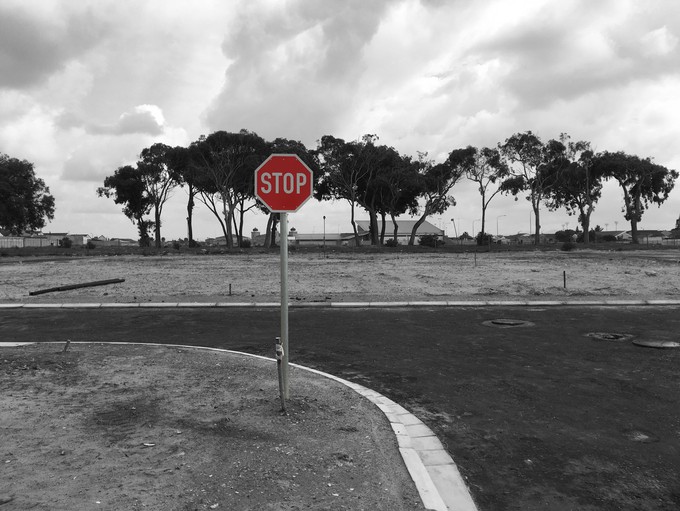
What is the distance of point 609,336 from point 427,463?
23.0 feet

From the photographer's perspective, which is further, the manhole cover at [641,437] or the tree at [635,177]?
the tree at [635,177]

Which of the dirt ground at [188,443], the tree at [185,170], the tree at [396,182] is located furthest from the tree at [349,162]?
the dirt ground at [188,443]

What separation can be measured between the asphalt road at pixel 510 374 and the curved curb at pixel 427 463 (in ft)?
0.42

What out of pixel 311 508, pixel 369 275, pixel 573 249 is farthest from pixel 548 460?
pixel 573 249

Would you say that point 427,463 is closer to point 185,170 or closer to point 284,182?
point 284,182

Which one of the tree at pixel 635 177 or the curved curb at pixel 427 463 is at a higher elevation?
the tree at pixel 635 177

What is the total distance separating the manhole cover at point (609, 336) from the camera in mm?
9492

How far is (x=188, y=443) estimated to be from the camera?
14.1 ft

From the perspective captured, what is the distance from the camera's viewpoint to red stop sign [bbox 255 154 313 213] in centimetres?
514

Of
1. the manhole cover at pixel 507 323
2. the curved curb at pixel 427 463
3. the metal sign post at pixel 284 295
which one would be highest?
the metal sign post at pixel 284 295

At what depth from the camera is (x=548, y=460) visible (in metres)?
4.30

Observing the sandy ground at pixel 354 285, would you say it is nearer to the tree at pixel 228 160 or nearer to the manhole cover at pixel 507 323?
the manhole cover at pixel 507 323

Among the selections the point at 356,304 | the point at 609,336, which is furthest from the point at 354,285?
the point at 609,336

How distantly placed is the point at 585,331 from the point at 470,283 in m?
10.00
